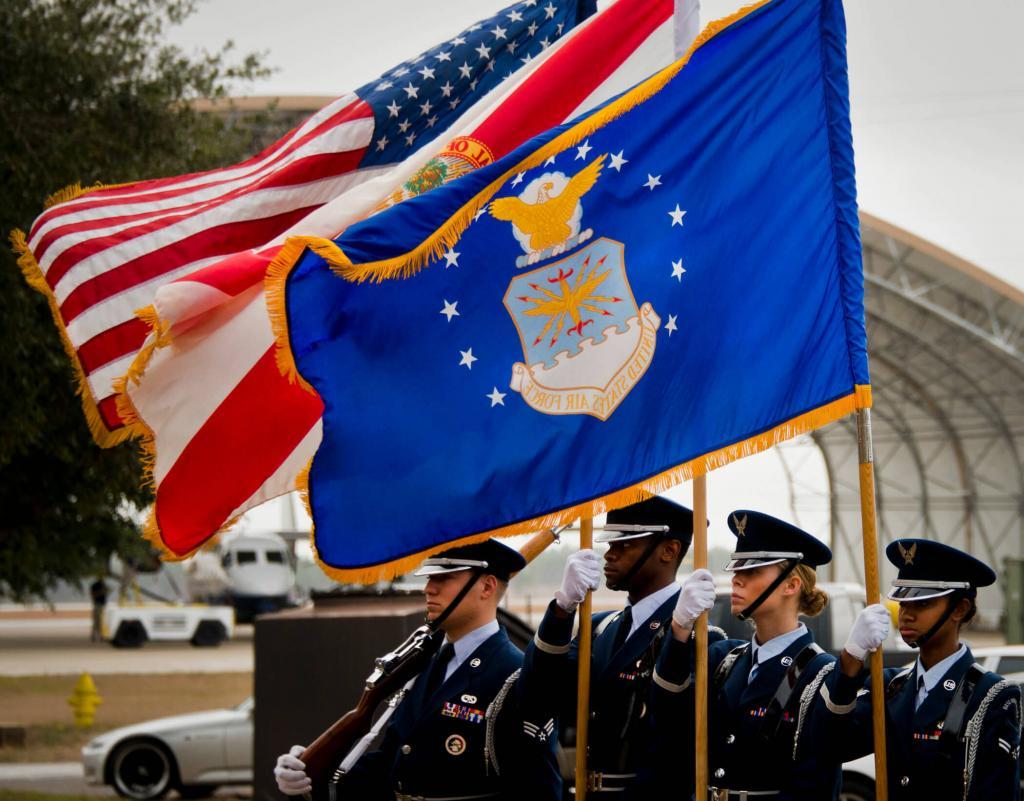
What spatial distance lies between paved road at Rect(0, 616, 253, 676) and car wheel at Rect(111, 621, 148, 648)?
18 centimetres

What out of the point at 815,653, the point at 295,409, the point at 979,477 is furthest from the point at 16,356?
the point at 979,477

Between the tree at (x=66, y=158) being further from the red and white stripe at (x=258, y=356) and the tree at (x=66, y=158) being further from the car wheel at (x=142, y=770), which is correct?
the red and white stripe at (x=258, y=356)

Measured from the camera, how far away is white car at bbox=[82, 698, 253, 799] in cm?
1270

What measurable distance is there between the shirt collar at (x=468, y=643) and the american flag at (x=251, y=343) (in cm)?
122

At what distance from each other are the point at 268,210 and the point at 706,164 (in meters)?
2.47

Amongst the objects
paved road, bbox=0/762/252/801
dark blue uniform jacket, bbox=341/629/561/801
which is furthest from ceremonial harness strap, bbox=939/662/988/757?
paved road, bbox=0/762/252/801

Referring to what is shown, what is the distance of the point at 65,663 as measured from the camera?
31.8 m

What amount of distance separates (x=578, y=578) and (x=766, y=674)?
82 centimetres

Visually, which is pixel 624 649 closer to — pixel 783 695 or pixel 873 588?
pixel 783 695

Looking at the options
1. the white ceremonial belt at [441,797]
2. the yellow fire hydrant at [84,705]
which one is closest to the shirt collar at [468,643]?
the white ceremonial belt at [441,797]

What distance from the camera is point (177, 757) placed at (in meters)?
12.8

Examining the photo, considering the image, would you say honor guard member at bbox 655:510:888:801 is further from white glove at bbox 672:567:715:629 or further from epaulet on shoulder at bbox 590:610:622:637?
epaulet on shoulder at bbox 590:610:622:637

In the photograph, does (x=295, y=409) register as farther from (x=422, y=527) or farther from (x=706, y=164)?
(x=706, y=164)

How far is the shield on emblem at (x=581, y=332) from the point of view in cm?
472
